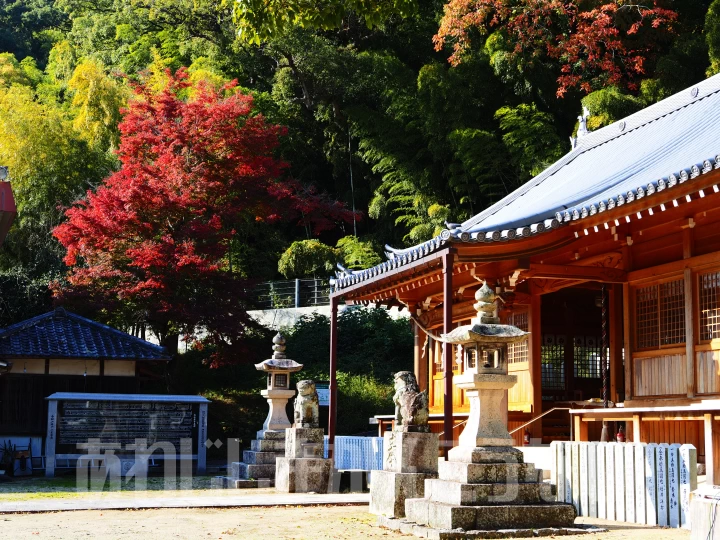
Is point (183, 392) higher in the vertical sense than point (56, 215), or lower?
lower

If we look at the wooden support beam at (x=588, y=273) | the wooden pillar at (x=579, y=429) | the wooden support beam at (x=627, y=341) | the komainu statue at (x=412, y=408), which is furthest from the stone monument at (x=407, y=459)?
the wooden support beam at (x=627, y=341)

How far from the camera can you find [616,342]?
13.7 m

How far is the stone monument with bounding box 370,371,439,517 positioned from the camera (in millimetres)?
10188

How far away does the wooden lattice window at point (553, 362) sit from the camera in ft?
51.2

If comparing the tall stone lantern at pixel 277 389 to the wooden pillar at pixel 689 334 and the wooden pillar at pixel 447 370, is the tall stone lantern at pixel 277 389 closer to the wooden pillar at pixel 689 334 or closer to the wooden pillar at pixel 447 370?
the wooden pillar at pixel 447 370

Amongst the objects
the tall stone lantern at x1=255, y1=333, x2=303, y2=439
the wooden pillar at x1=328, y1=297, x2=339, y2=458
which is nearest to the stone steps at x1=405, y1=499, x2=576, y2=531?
the wooden pillar at x1=328, y1=297, x2=339, y2=458

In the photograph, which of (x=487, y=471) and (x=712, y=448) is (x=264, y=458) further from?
(x=712, y=448)

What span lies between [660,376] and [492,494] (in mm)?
4581

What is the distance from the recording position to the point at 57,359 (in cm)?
2148

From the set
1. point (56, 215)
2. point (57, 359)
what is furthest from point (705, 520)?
point (56, 215)

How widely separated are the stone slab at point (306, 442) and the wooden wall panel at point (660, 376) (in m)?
4.98

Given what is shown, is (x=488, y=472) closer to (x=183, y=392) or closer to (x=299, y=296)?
(x=183, y=392)

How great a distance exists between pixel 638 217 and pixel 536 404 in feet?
14.5

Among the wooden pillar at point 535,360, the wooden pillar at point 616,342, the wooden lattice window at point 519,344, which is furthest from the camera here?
the wooden lattice window at point 519,344
